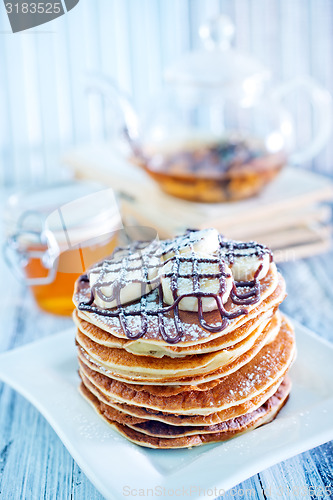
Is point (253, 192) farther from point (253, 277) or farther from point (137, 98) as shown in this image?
point (137, 98)

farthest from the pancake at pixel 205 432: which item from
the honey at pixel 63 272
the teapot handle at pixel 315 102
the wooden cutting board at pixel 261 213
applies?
the teapot handle at pixel 315 102

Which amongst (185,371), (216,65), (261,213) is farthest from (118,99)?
(185,371)

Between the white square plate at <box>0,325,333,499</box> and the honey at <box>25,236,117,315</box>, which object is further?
the honey at <box>25,236,117,315</box>

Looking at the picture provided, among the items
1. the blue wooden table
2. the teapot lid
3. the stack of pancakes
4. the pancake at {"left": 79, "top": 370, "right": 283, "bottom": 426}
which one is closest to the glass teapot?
the teapot lid

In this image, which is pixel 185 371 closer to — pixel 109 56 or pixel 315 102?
pixel 315 102

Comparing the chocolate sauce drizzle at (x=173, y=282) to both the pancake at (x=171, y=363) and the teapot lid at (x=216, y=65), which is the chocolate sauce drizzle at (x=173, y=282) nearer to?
the pancake at (x=171, y=363)

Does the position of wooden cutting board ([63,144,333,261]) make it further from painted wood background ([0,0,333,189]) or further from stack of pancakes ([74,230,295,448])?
painted wood background ([0,0,333,189])

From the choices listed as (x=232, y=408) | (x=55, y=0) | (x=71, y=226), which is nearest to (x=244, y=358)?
(x=232, y=408)
